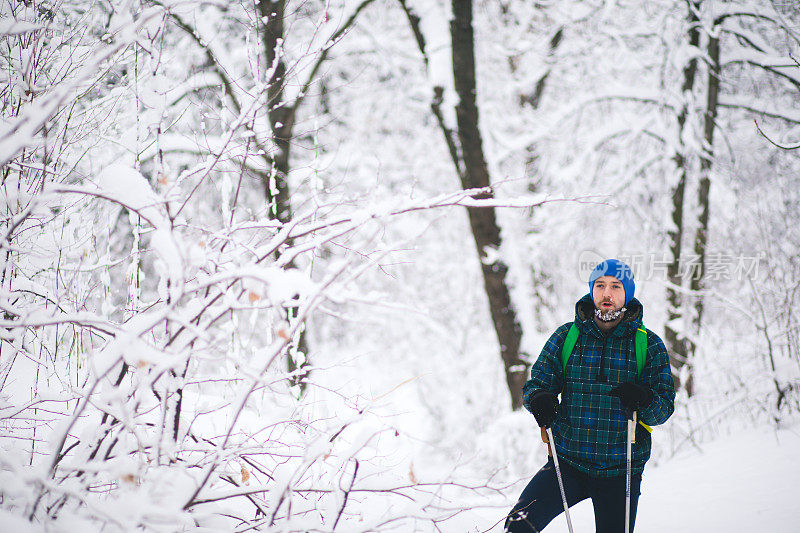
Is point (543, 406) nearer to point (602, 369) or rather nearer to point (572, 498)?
point (602, 369)

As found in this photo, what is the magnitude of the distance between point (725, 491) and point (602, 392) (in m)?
2.01

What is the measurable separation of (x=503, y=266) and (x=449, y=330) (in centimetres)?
398

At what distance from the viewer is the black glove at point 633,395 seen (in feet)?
5.82

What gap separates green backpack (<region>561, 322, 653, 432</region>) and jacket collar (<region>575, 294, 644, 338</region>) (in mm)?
26

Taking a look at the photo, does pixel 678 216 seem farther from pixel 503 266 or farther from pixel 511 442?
pixel 511 442

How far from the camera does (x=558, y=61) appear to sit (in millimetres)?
6445

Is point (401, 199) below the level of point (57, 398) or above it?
above

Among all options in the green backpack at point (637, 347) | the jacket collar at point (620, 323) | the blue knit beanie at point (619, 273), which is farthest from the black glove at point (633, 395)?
the blue knit beanie at point (619, 273)

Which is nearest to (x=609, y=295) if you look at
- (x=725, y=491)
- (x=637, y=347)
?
(x=637, y=347)

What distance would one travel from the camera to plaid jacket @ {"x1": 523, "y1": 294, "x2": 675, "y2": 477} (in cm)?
186

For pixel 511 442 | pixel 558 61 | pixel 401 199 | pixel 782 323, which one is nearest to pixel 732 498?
pixel 511 442

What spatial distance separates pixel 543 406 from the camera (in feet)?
6.12

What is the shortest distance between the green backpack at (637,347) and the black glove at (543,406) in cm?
17

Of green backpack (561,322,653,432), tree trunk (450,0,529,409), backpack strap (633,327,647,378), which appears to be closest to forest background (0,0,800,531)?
tree trunk (450,0,529,409)
